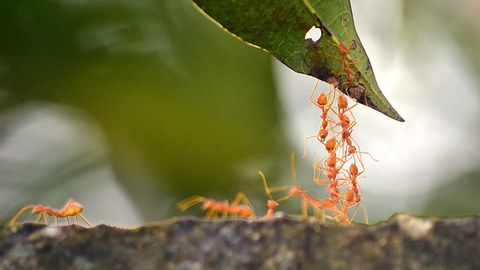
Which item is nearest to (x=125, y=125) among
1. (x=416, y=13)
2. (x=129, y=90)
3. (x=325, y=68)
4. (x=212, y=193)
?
(x=129, y=90)

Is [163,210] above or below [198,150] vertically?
below

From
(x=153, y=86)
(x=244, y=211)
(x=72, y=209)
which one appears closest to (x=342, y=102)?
(x=244, y=211)

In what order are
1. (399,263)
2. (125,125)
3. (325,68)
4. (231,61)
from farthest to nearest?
(231,61) → (125,125) → (325,68) → (399,263)

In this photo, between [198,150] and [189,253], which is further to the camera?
[198,150]

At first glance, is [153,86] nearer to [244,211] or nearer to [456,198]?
[456,198]

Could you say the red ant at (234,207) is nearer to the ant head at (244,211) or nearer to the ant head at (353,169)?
the ant head at (244,211)

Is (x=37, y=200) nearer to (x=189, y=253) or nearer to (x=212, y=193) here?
(x=212, y=193)

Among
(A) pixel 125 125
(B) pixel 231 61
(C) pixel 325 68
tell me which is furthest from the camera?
(B) pixel 231 61
